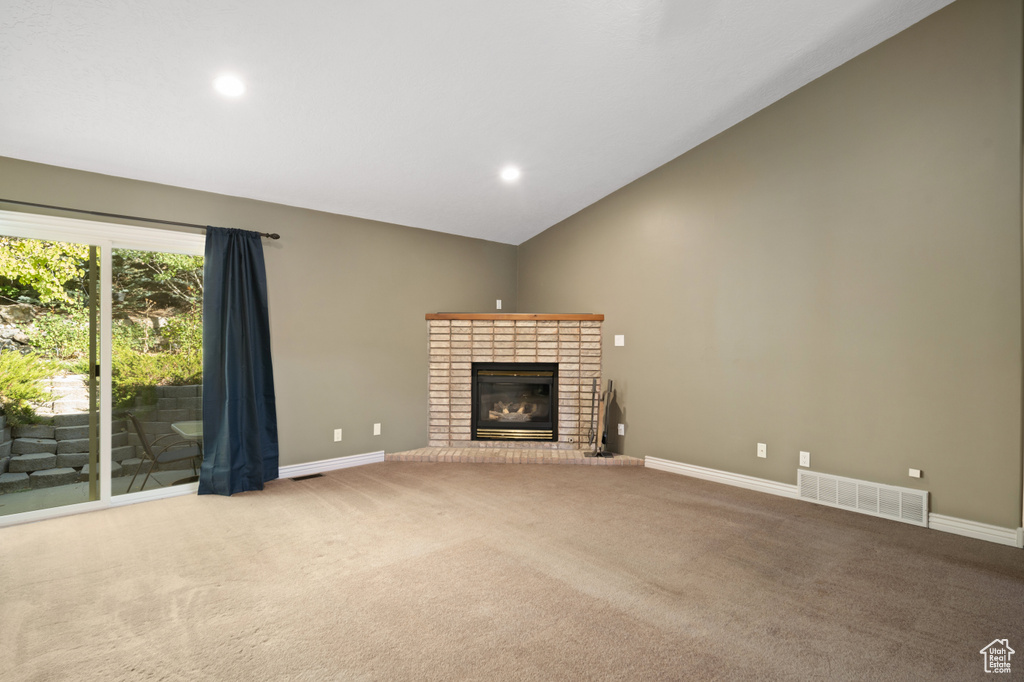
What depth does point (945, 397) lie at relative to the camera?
3.08m

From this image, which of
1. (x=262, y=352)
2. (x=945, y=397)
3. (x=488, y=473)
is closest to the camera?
(x=945, y=397)

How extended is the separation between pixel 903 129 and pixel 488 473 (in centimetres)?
395

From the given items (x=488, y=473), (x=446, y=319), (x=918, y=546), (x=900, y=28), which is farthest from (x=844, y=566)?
(x=446, y=319)

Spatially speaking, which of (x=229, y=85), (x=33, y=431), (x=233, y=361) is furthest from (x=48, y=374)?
(x=229, y=85)

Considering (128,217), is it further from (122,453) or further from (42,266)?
(122,453)

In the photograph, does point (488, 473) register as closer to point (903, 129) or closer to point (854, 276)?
point (854, 276)

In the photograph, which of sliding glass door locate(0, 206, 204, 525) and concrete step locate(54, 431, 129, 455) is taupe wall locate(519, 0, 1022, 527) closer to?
sliding glass door locate(0, 206, 204, 525)

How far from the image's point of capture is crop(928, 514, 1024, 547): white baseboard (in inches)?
111

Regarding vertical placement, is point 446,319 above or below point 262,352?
above

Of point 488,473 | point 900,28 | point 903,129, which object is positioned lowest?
point 488,473

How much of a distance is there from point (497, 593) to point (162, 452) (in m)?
3.00

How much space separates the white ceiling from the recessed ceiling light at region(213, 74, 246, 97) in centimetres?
4

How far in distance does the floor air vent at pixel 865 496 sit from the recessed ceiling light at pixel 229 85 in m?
4.43

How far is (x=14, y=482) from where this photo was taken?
3.21 m
